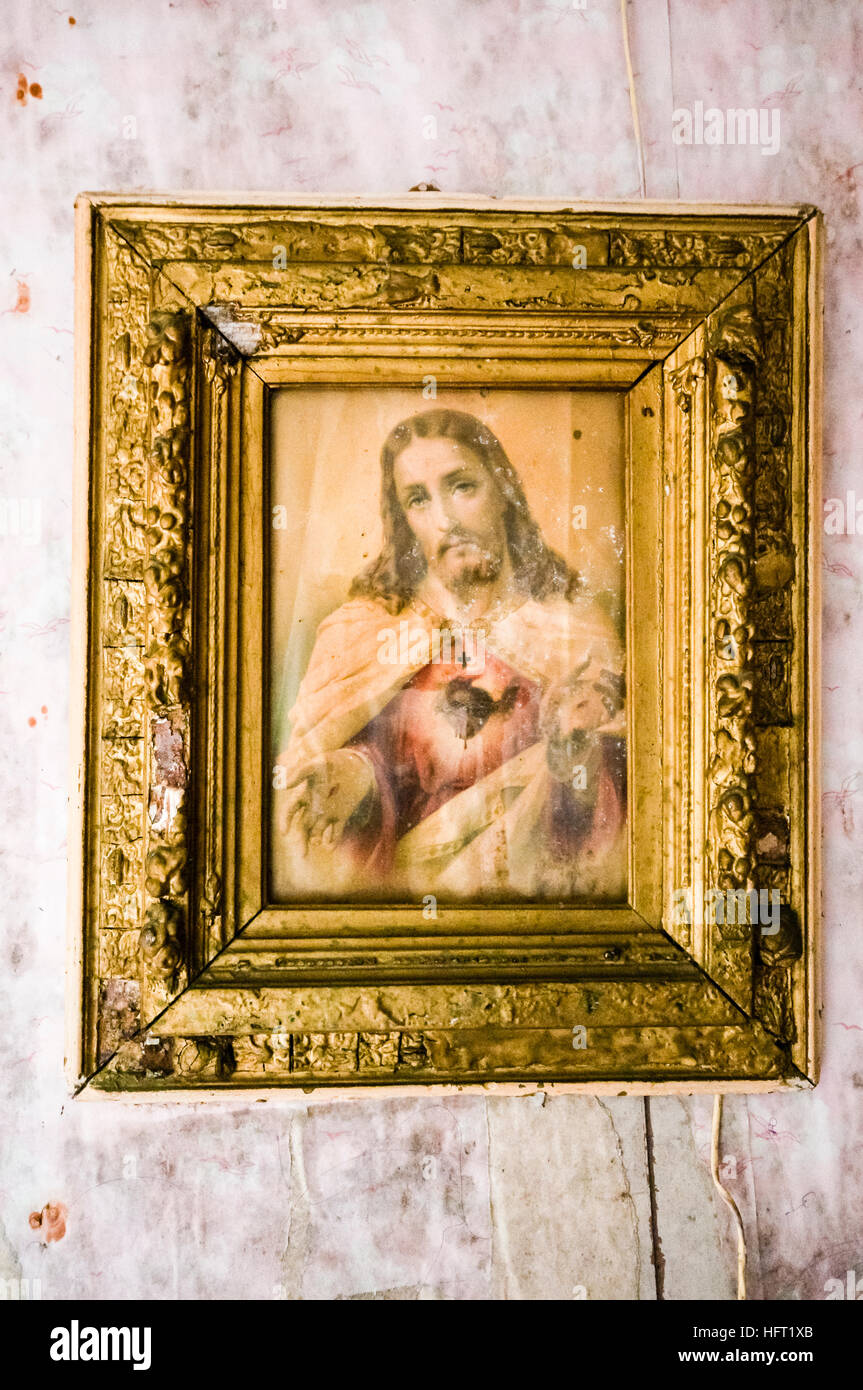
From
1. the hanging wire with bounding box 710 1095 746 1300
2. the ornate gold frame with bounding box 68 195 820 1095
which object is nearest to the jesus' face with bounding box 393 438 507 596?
the ornate gold frame with bounding box 68 195 820 1095

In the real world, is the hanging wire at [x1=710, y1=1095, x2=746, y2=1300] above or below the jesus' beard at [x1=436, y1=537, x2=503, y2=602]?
below

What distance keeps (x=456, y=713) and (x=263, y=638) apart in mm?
452

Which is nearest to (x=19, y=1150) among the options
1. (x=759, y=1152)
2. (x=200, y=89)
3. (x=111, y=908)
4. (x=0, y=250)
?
(x=111, y=908)

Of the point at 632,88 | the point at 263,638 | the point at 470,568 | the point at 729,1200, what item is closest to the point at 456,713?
the point at 470,568

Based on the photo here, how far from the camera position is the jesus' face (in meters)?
1.60

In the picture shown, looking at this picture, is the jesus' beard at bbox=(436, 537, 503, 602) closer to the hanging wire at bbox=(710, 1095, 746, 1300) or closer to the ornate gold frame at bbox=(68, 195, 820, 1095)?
the ornate gold frame at bbox=(68, 195, 820, 1095)

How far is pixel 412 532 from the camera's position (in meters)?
1.61

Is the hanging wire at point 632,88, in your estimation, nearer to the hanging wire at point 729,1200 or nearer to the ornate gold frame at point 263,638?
the ornate gold frame at point 263,638

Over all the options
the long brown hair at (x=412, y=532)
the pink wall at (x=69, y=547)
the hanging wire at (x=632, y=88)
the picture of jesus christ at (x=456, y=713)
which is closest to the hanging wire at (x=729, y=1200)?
the pink wall at (x=69, y=547)

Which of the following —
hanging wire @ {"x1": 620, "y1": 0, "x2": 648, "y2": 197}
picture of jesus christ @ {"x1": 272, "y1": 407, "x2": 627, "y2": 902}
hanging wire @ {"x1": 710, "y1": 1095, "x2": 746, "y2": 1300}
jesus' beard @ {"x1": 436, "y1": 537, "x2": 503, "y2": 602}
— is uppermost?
hanging wire @ {"x1": 620, "y1": 0, "x2": 648, "y2": 197}

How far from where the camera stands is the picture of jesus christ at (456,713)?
1.60 metres

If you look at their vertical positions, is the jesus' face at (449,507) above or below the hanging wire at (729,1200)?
above

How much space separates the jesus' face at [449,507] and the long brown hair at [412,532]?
0.01 metres

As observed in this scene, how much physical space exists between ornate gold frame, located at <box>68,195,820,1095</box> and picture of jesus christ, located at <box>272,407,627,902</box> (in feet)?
0.31
